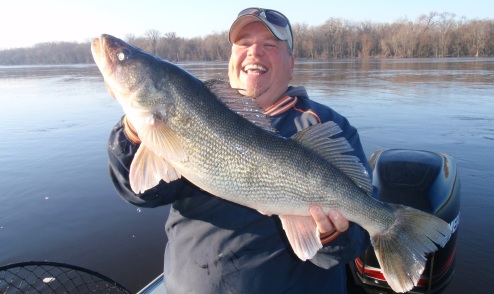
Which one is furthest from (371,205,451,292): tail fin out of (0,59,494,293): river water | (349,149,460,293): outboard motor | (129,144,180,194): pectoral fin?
(0,59,494,293): river water

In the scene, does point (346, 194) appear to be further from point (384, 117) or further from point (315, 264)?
point (384, 117)

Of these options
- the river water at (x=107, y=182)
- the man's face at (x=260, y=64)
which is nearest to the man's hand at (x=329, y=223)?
the man's face at (x=260, y=64)

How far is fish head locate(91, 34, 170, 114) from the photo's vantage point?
8.12 ft

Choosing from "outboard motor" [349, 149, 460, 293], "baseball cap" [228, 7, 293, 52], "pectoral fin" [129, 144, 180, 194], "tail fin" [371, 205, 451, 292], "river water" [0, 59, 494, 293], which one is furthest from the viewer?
"river water" [0, 59, 494, 293]

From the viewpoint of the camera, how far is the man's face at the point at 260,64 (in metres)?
3.39

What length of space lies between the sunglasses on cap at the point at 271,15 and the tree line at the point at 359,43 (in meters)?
62.6

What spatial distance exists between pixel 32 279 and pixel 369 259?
425 centimetres

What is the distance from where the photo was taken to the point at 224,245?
2662 millimetres

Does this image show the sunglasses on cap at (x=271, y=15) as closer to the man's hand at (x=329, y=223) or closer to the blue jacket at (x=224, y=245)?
the blue jacket at (x=224, y=245)

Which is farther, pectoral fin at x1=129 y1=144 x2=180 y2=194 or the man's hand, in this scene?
the man's hand

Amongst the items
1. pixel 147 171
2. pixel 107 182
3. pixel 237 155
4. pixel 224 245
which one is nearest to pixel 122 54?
pixel 147 171

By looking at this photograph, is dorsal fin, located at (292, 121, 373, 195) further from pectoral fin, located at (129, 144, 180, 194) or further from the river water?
the river water

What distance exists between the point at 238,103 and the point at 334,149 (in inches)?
30.0

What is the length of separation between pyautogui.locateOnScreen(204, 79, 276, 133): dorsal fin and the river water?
3745 millimetres
